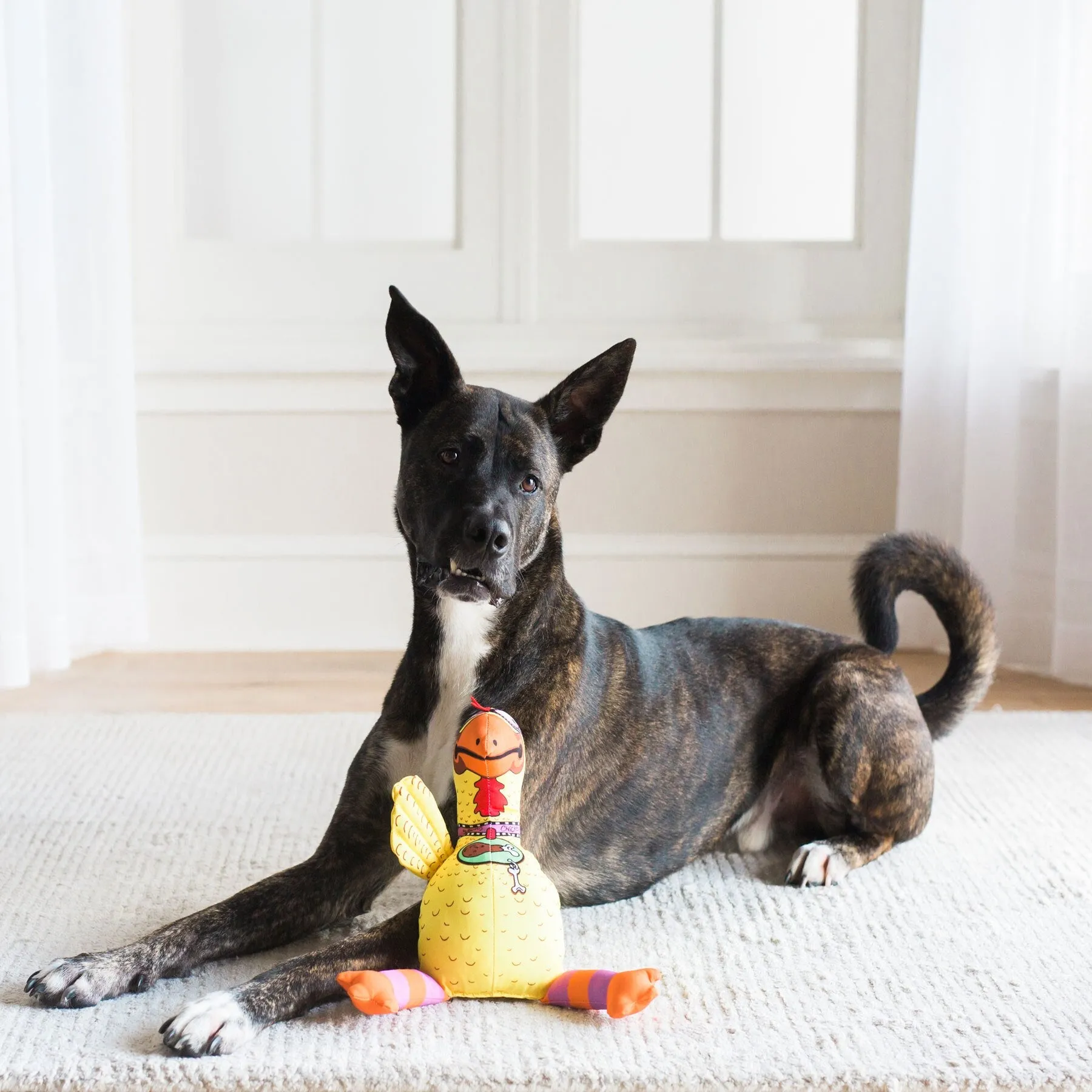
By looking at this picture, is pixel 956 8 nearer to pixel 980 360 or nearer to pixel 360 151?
pixel 980 360

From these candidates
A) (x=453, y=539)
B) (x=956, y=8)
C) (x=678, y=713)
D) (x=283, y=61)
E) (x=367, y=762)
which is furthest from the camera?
(x=283, y=61)

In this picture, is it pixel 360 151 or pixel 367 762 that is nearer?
pixel 367 762

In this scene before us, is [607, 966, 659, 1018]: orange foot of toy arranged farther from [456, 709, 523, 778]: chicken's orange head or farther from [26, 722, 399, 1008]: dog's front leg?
[26, 722, 399, 1008]: dog's front leg

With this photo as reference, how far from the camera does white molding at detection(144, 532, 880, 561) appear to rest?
3.68 m

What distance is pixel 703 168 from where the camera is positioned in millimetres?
3725

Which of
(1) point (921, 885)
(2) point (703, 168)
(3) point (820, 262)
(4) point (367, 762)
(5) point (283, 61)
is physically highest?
(5) point (283, 61)

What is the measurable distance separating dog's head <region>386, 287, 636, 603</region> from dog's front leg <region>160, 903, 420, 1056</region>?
1.38 ft

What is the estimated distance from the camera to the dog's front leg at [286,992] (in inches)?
52.4

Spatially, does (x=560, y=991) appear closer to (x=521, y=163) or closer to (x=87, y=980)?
(x=87, y=980)

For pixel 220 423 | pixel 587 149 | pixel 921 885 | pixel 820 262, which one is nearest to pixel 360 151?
pixel 587 149

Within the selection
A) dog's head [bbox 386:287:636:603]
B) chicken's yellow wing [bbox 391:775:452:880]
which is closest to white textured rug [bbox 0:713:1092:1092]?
chicken's yellow wing [bbox 391:775:452:880]

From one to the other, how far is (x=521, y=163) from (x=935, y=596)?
2024mm

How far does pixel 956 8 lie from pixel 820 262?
0.75m

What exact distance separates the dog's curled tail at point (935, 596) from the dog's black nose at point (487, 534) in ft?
2.66
